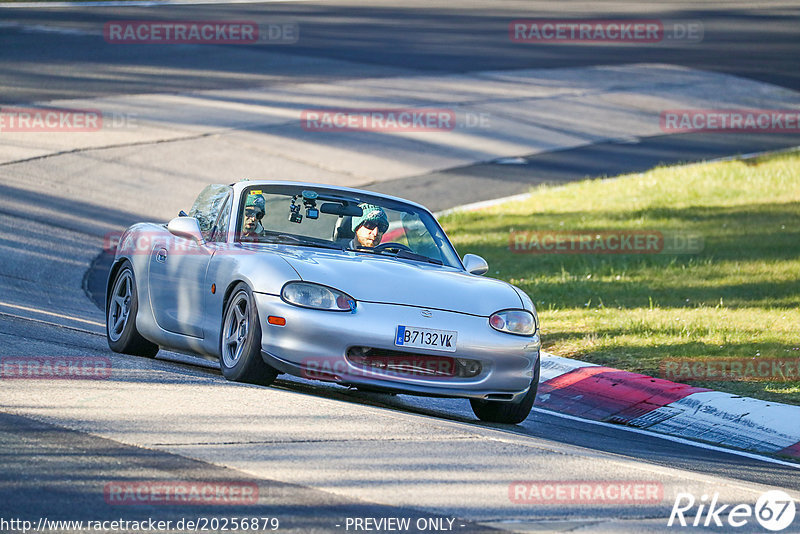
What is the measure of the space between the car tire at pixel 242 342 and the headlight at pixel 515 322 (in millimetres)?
1412

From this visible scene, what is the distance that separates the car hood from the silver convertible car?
11mm

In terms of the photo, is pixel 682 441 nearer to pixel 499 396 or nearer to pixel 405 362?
pixel 499 396

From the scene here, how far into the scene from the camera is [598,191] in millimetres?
20578

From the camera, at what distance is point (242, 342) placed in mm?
7887

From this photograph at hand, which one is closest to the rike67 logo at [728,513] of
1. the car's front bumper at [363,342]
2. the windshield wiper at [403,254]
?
the car's front bumper at [363,342]

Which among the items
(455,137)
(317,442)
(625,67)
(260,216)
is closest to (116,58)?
(455,137)

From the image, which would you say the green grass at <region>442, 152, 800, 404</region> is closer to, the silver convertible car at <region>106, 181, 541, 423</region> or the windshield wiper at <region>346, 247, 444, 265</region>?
the windshield wiper at <region>346, 247, 444, 265</region>

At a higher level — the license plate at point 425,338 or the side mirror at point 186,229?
the side mirror at point 186,229

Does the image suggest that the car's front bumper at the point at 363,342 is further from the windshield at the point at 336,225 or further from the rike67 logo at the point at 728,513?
the rike67 logo at the point at 728,513

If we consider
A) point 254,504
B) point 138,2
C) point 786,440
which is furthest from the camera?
point 138,2

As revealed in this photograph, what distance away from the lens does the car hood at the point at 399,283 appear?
7660 mm

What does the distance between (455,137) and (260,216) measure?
16153mm

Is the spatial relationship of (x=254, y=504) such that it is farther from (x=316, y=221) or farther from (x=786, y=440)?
(x=786, y=440)

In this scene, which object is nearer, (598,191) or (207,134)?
(598,191)
